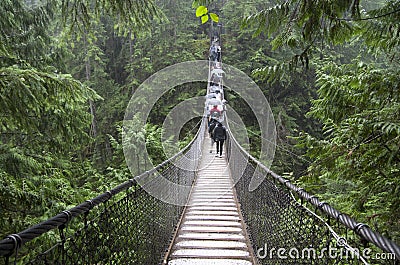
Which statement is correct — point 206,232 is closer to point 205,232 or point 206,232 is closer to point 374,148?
point 205,232

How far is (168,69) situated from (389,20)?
1409 cm

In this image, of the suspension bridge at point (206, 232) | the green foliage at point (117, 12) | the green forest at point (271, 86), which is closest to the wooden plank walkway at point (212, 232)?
the suspension bridge at point (206, 232)

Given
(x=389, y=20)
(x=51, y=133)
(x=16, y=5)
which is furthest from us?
(x=16, y=5)

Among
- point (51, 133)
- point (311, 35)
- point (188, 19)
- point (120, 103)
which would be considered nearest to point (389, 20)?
point (311, 35)

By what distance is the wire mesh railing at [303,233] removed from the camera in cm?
101

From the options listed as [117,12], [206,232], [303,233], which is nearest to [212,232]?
[206,232]

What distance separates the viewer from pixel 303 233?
4.78ft

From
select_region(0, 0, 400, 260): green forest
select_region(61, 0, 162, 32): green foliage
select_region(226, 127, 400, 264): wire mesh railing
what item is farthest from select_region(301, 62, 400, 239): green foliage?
select_region(61, 0, 162, 32): green foliage

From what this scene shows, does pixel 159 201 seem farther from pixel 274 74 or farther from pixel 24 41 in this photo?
pixel 24 41

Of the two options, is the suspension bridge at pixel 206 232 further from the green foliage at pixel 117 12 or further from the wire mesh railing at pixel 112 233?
the green foliage at pixel 117 12

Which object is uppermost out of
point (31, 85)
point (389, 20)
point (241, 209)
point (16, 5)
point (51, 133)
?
point (16, 5)

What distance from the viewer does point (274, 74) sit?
182 cm

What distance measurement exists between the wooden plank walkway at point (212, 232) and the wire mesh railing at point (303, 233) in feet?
0.52

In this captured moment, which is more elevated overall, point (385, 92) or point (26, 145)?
point (385, 92)
